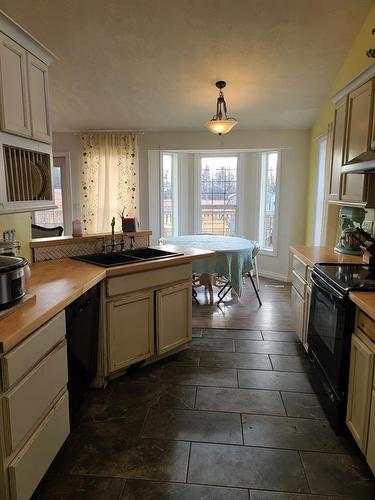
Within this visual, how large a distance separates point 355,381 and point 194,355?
4.84ft

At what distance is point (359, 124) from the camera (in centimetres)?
254

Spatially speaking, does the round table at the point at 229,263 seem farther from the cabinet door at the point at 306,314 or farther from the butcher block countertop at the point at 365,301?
the butcher block countertop at the point at 365,301

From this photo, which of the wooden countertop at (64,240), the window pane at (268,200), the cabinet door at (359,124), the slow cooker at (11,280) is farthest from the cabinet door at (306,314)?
the window pane at (268,200)

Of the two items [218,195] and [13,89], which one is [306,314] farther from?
[218,195]

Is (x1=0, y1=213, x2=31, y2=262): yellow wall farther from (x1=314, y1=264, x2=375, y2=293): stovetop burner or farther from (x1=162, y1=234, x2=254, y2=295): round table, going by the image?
(x1=314, y1=264, x2=375, y2=293): stovetop burner

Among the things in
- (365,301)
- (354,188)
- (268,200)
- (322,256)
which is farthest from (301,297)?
(268,200)

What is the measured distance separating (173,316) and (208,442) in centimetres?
105

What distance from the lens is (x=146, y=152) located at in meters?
5.34

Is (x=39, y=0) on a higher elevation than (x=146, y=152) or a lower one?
higher

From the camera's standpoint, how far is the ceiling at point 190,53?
2961 millimetres

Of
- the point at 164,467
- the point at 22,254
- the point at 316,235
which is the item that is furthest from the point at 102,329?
the point at 316,235

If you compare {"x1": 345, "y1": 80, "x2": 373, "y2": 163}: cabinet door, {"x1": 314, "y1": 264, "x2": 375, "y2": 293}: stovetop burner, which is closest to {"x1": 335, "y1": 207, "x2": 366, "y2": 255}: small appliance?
{"x1": 314, "y1": 264, "x2": 375, "y2": 293}: stovetop burner

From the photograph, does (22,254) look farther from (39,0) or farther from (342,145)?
(342,145)

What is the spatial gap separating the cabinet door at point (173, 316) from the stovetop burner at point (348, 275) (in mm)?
1050
